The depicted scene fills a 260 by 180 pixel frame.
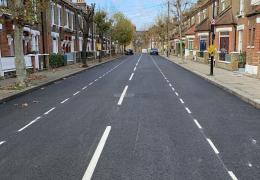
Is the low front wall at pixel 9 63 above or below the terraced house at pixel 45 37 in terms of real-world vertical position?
below

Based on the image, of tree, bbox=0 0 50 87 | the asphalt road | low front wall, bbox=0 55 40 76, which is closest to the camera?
the asphalt road

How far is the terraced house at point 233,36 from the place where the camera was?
75.6ft

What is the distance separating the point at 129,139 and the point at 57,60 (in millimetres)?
27079

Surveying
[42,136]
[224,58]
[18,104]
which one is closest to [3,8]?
[18,104]

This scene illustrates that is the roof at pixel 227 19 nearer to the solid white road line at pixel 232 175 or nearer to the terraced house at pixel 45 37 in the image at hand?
the terraced house at pixel 45 37

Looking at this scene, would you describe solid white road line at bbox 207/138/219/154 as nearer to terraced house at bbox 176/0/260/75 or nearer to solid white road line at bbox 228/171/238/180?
solid white road line at bbox 228/171/238/180

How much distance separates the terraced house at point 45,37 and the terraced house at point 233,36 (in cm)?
1342

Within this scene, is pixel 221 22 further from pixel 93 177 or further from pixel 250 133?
pixel 93 177

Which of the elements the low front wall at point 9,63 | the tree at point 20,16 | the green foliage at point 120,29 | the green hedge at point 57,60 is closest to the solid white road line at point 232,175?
the tree at point 20,16

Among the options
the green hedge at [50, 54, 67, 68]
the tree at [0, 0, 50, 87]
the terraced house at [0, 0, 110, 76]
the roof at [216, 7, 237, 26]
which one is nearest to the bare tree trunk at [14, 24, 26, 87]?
the tree at [0, 0, 50, 87]

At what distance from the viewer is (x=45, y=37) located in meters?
33.1

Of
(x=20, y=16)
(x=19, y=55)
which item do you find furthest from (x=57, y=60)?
(x=20, y=16)

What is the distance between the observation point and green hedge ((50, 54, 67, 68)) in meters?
32.4

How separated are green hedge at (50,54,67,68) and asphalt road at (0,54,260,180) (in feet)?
61.8
